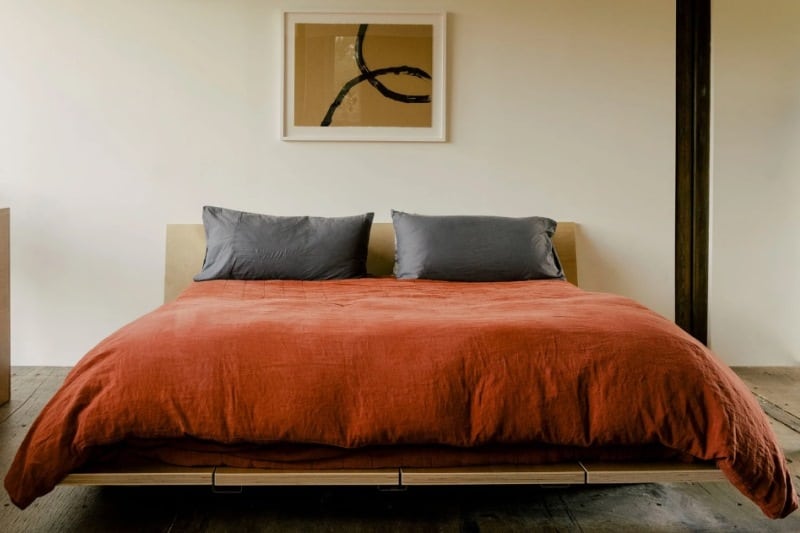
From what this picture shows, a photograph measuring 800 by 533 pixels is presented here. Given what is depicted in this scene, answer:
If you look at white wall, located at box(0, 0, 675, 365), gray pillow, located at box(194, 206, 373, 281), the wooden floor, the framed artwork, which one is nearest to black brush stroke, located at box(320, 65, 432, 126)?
the framed artwork

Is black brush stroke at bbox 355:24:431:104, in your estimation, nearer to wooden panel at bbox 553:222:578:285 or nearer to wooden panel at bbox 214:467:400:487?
wooden panel at bbox 553:222:578:285

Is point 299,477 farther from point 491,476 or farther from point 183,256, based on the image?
point 183,256

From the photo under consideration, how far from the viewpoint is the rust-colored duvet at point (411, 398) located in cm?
215

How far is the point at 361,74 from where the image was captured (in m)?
4.04

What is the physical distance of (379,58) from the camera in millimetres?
4047

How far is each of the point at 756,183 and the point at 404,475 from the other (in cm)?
274

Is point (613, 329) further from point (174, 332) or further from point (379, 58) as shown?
point (379, 58)

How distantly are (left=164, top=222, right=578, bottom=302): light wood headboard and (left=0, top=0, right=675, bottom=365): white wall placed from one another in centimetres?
8

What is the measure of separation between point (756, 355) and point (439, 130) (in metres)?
1.91

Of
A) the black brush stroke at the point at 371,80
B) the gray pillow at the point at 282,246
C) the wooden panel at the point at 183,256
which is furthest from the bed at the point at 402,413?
the black brush stroke at the point at 371,80

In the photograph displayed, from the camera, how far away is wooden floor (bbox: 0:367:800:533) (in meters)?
2.28

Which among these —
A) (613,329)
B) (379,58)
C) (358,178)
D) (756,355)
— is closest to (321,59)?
(379,58)

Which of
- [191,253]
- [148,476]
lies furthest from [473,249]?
[148,476]

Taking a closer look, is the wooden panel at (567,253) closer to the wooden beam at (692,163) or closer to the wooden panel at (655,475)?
the wooden beam at (692,163)
